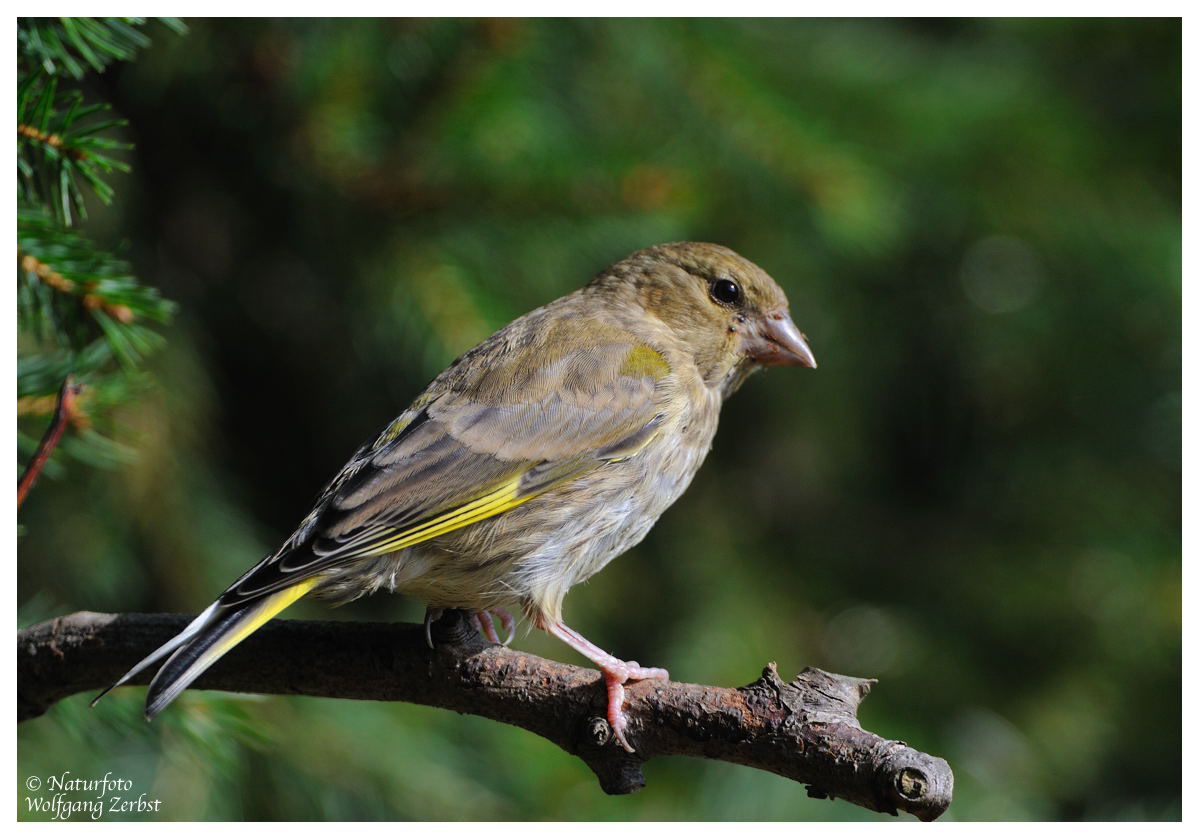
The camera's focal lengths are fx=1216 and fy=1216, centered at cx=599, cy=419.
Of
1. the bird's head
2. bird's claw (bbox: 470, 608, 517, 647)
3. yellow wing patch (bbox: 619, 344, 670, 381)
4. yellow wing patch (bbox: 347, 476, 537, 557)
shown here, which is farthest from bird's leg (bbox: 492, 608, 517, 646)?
the bird's head

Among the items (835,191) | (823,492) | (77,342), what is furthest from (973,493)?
(77,342)

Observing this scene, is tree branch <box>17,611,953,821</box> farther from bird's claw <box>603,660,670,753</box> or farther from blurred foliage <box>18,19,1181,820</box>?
blurred foliage <box>18,19,1181,820</box>

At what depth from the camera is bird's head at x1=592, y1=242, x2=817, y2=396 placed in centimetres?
300

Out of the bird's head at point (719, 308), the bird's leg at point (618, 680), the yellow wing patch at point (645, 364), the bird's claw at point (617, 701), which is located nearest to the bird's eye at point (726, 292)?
the bird's head at point (719, 308)

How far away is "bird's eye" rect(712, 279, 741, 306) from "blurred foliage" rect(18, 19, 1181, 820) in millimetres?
296

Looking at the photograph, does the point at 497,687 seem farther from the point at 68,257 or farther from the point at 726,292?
the point at 726,292

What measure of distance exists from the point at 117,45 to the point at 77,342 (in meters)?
0.57

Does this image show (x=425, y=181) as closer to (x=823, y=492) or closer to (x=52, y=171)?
(x=52, y=171)

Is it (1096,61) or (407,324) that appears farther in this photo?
(1096,61)

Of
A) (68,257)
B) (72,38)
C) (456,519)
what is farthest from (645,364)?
(72,38)

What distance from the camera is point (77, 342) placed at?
2.37 meters

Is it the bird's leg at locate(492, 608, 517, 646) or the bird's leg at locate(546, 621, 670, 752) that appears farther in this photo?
the bird's leg at locate(492, 608, 517, 646)

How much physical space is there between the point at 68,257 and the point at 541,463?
0.99 metres

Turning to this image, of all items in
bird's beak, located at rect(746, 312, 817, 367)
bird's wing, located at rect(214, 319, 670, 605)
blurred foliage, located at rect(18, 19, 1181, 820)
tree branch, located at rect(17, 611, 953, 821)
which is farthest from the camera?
blurred foliage, located at rect(18, 19, 1181, 820)
